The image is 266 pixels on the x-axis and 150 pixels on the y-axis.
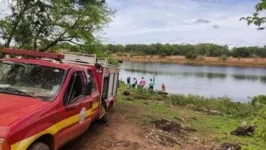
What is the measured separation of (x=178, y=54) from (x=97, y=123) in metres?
141

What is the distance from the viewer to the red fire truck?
5.05 metres

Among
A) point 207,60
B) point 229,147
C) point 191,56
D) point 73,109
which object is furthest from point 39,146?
point 207,60

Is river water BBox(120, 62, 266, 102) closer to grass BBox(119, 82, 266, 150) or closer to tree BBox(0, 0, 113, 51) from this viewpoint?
grass BBox(119, 82, 266, 150)

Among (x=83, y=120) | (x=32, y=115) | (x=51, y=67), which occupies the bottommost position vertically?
(x=83, y=120)

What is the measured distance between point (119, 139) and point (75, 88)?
118 inches

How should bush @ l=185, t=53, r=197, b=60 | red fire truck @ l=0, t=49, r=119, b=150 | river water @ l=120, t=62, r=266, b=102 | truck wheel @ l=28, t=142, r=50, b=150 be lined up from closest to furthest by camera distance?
red fire truck @ l=0, t=49, r=119, b=150 < truck wheel @ l=28, t=142, r=50, b=150 < river water @ l=120, t=62, r=266, b=102 < bush @ l=185, t=53, r=197, b=60

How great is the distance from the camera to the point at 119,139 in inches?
380

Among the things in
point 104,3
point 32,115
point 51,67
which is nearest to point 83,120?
point 51,67

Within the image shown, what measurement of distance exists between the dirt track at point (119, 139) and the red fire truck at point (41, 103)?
79cm

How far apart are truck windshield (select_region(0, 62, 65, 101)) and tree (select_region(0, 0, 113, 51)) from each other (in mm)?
7591

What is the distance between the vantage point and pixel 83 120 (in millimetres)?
7691

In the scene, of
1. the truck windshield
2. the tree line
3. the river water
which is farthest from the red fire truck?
the tree line

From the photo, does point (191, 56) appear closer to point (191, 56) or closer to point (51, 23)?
point (191, 56)

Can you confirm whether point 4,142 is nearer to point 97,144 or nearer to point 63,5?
point 97,144
